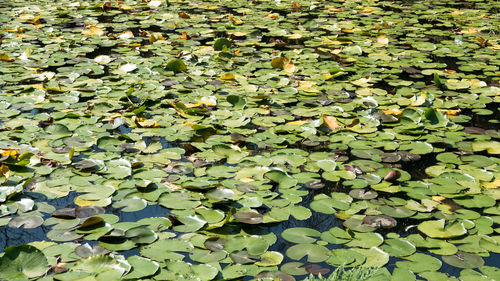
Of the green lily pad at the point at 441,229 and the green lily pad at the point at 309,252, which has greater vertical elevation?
the green lily pad at the point at 309,252

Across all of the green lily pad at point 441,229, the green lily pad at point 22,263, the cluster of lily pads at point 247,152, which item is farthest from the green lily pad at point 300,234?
the green lily pad at point 22,263

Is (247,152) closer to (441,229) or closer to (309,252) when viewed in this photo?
(309,252)

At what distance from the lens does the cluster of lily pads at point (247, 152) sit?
211cm

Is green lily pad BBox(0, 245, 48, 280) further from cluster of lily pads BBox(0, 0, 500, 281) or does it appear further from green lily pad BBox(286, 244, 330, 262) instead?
green lily pad BBox(286, 244, 330, 262)

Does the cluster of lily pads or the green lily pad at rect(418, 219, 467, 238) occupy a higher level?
the cluster of lily pads

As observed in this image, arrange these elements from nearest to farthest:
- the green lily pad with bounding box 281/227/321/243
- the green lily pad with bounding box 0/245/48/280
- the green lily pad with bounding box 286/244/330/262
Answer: the green lily pad with bounding box 0/245/48/280
the green lily pad with bounding box 286/244/330/262
the green lily pad with bounding box 281/227/321/243

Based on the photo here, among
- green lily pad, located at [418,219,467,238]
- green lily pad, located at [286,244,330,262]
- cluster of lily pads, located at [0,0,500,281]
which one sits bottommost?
green lily pad, located at [418,219,467,238]

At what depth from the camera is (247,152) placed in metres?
2.88

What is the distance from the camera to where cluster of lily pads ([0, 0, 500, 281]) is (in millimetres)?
2107

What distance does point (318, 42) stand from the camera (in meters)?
4.88

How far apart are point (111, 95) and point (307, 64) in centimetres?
151

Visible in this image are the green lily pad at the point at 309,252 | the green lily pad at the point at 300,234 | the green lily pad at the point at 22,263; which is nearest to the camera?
the green lily pad at the point at 22,263

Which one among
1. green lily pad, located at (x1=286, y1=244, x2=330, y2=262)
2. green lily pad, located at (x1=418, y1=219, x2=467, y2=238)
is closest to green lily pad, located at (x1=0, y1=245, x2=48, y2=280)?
green lily pad, located at (x1=286, y1=244, x2=330, y2=262)

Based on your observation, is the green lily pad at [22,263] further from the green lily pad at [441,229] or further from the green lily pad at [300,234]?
the green lily pad at [441,229]
